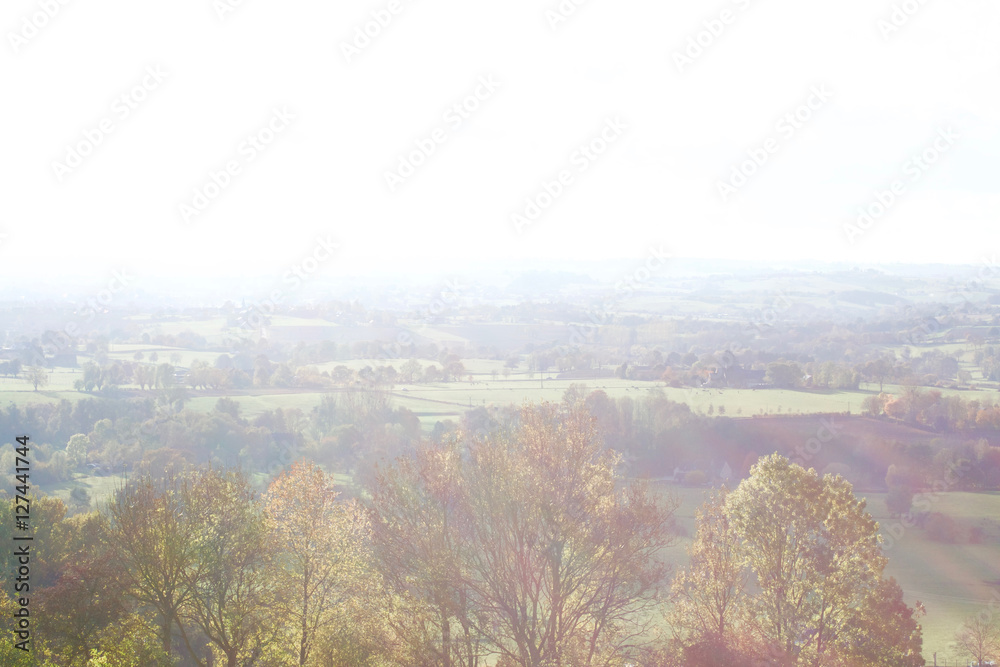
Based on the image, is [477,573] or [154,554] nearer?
[154,554]

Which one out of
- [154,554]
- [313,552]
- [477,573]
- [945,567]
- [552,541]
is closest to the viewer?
[552,541]

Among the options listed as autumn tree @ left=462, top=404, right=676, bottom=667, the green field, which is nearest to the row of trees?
autumn tree @ left=462, top=404, right=676, bottom=667

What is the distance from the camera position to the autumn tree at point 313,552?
12.5m

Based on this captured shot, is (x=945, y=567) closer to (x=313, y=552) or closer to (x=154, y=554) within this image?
(x=313, y=552)

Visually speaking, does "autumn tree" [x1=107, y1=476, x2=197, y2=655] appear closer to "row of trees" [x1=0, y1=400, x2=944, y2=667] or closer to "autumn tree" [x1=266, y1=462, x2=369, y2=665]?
"row of trees" [x1=0, y1=400, x2=944, y2=667]

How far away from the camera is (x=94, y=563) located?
1205cm

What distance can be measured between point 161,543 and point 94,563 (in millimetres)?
1060

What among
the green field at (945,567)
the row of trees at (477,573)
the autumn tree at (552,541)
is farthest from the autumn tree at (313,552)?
the green field at (945,567)

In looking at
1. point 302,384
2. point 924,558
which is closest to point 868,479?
point 924,558

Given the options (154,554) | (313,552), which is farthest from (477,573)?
(154,554)

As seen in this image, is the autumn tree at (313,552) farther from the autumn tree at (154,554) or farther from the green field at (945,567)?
the green field at (945,567)

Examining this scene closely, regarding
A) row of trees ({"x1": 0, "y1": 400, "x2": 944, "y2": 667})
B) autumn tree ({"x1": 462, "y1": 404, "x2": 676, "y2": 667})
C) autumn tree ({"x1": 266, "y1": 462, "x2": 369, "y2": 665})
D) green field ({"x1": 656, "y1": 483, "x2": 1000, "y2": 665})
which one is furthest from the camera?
green field ({"x1": 656, "y1": 483, "x2": 1000, "y2": 665})

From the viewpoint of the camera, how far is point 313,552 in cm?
1289

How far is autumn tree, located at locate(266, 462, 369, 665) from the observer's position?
12461 mm
